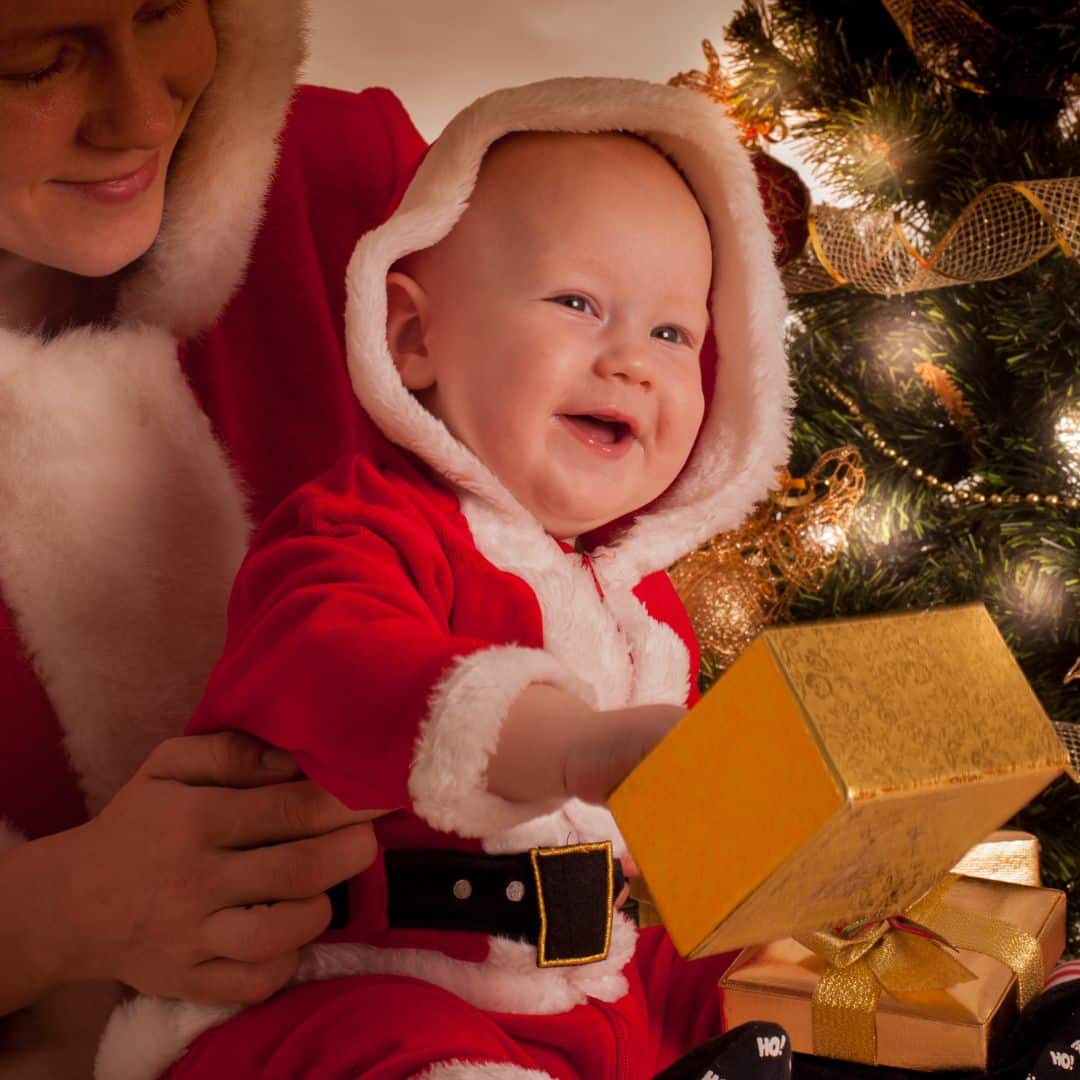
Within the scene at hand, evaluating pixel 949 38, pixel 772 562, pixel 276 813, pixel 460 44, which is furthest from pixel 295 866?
pixel 949 38

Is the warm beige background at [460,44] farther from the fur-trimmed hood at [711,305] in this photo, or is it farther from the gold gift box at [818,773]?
the gold gift box at [818,773]

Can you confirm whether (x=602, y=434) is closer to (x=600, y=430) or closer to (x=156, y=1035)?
(x=600, y=430)

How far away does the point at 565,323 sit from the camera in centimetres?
70

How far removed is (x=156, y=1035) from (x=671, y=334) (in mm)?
494

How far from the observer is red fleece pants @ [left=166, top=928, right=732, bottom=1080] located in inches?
22.4

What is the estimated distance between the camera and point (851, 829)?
0.40m

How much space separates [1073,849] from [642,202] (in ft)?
2.55

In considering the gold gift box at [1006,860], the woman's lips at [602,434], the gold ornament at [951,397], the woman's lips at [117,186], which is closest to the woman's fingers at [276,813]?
the woman's lips at [602,434]

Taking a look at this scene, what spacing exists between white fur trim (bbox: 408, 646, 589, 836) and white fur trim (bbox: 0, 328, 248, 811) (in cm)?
35

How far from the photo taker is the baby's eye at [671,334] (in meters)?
0.75

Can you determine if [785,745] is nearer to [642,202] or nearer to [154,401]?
[642,202]

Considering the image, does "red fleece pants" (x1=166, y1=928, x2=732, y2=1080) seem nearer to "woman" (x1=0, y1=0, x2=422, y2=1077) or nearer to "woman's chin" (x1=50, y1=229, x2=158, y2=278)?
"woman" (x1=0, y1=0, x2=422, y2=1077)

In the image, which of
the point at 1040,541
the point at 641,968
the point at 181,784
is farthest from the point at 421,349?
the point at 1040,541

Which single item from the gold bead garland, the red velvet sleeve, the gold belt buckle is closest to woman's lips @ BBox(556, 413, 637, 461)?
the red velvet sleeve
